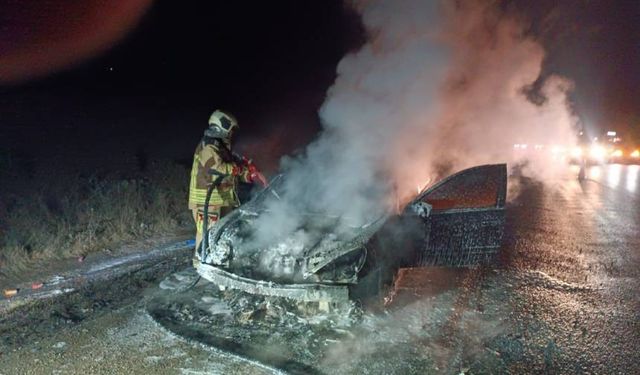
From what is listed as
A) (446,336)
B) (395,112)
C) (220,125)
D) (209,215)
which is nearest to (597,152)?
(395,112)

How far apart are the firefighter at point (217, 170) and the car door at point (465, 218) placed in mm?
2250

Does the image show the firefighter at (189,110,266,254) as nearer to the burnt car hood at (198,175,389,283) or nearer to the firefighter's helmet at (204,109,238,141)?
the firefighter's helmet at (204,109,238,141)

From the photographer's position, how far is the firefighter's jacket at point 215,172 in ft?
16.7

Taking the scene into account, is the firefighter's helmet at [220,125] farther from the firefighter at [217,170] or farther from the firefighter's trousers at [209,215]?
the firefighter's trousers at [209,215]

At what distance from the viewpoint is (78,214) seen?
7867 millimetres

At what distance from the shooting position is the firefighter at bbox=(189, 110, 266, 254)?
5098 millimetres

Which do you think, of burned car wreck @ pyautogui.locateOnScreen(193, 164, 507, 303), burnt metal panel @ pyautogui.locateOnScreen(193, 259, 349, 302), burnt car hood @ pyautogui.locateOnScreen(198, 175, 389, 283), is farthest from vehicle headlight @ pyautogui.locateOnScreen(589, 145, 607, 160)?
burnt metal panel @ pyautogui.locateOnScreen(193, 259, 349, 302)

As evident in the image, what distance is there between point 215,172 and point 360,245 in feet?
6.65

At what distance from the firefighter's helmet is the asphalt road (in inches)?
74.6

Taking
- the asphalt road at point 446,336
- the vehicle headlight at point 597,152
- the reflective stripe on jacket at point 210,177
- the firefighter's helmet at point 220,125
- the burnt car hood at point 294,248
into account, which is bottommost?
the asphalt road at point 446,336

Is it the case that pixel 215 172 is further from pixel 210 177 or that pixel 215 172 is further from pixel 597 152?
pixel 597 152

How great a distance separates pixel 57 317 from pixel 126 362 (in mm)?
1345

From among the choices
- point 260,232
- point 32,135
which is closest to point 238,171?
point 260,232

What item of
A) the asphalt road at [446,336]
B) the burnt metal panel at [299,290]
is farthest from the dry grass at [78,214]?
the burnt metal panel at [299,290]
